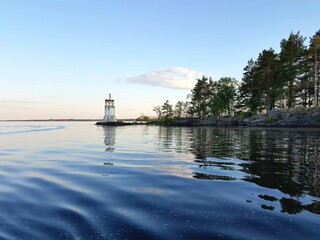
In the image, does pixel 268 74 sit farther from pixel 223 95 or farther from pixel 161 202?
pixel 161 202

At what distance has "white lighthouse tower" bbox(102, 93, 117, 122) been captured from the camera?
333 ft

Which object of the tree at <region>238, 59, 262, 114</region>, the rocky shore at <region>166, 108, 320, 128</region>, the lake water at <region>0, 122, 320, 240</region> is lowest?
the lake water at <region>0, 122, 320, 240</region>

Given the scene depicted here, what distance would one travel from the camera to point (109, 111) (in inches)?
4035

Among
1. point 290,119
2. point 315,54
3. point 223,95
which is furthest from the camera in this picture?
point 223,95

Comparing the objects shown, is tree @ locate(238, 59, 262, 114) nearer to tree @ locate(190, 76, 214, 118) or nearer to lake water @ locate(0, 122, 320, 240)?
tree @ locate(190, 76, 214, 118)

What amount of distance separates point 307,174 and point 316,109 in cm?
5334

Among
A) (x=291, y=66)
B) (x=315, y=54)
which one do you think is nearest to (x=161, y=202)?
(x=315, y=54)

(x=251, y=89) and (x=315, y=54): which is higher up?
(x=315, y=54)

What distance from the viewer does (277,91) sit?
220 ft

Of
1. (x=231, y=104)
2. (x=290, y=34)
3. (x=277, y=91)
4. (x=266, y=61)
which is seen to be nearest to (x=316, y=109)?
(x=277, y=91)

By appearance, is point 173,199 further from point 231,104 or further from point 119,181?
point 231,104

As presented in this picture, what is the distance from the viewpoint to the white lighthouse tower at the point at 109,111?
101363 millimetres

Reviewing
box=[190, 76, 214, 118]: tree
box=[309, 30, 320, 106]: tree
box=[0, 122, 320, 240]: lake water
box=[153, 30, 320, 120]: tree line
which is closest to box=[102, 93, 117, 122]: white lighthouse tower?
box=[190, 76, 214, 118]: tree

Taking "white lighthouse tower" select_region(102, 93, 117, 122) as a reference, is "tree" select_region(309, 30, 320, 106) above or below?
above
